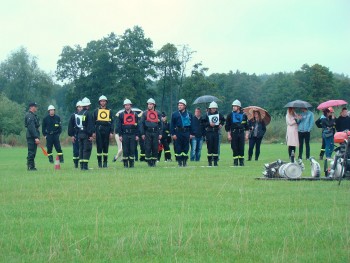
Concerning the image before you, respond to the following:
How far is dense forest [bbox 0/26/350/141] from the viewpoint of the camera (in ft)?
291

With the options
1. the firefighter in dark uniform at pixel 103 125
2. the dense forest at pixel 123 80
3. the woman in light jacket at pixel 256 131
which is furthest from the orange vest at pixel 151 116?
the dense forest at pixel 123 80

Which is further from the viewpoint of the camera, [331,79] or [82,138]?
[331,79]

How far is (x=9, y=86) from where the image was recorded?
4230 inches

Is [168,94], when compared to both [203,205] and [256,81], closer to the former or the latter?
[256,81]

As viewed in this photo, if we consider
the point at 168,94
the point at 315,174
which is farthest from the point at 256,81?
the point at 315,174

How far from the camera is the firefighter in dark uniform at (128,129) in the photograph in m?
23.7

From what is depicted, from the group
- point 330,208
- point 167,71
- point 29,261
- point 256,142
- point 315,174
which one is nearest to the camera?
point 29,261

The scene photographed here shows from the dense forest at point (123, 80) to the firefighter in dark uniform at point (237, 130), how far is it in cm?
5570

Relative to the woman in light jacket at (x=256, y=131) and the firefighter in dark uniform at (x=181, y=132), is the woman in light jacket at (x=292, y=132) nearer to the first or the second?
the woman in light jacket at (x=256, y=131)

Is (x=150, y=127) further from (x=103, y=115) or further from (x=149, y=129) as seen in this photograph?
(x=103, y=115)

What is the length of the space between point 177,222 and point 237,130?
14.4 metres

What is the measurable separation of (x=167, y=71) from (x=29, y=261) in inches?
3494

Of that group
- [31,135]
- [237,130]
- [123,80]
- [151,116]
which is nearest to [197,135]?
[237,130]

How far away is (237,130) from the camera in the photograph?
2408cm
